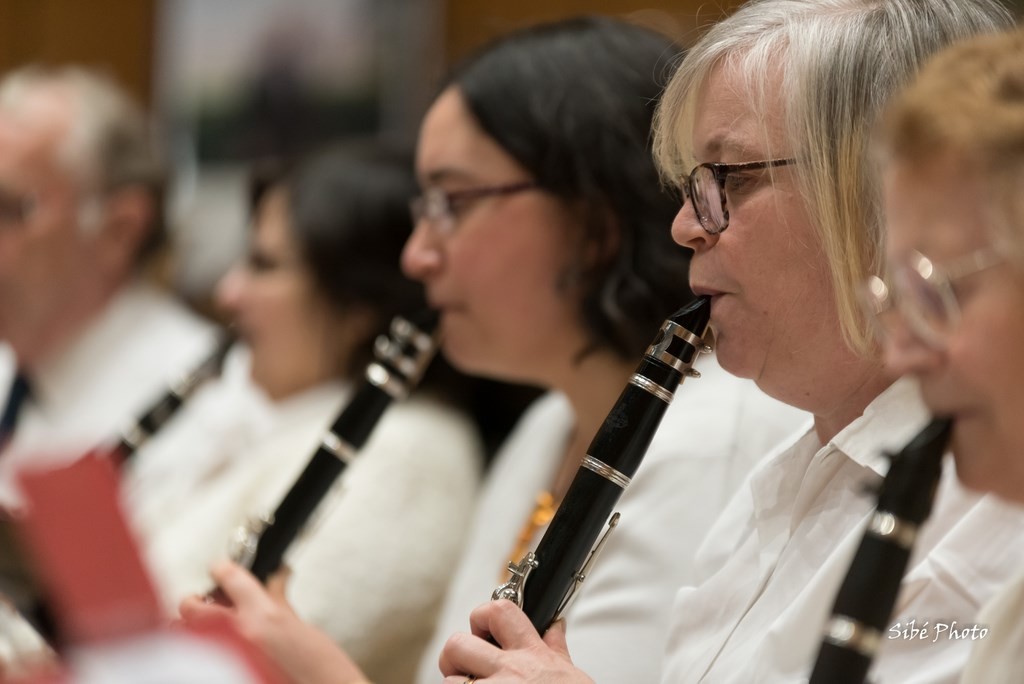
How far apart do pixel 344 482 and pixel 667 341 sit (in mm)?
986

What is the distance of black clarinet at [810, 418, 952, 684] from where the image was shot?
0.87 metres

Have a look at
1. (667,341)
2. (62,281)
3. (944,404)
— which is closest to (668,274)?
(667,341)

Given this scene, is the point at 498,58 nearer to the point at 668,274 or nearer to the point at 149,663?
the point at 668,274

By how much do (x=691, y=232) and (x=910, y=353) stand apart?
45 cm

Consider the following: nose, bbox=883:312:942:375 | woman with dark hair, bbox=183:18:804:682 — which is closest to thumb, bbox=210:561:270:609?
woman with dark hair, bbox=183:18:804:682

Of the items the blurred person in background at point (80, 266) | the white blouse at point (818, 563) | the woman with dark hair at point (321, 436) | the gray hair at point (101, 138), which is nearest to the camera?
the white blouse at point (818, 563)

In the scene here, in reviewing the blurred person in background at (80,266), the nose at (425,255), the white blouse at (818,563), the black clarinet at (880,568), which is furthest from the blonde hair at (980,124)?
the blurred person in background at (80,266)

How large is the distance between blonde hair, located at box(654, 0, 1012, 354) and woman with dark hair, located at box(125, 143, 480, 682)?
3.30 feet

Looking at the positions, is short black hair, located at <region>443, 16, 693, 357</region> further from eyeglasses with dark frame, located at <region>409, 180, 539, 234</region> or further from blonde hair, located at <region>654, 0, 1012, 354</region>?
blonde hair, located at <region>654, 0, 1012, 354</region>

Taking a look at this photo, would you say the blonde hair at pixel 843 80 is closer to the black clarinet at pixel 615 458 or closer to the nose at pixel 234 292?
the black clarinet at pixel 615 458

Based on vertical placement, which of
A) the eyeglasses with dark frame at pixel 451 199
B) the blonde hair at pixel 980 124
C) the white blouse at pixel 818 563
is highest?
the blonde hair at pixel 980 124

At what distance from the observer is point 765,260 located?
1.23 meters

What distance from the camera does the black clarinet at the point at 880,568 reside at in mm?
865

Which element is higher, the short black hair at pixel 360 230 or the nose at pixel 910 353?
the nose at pixel 910 353
